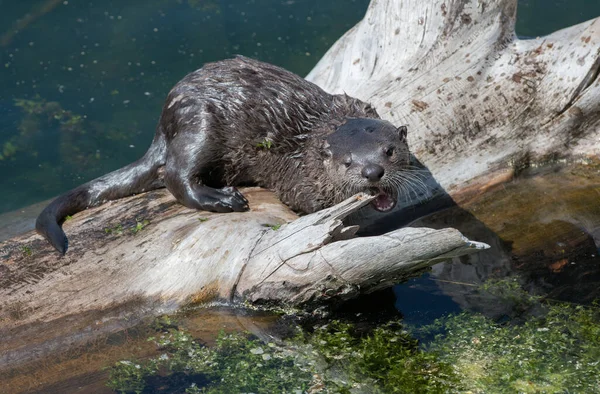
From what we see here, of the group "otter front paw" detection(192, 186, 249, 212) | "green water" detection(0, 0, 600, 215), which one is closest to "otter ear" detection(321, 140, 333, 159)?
"otter front paw" detection(192, 186, 249, 212)

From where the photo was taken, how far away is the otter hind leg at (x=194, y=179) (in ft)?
13.7

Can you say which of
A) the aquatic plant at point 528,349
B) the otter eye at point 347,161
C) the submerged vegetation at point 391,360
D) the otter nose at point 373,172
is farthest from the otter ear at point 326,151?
the aquatic plant at point 528,349

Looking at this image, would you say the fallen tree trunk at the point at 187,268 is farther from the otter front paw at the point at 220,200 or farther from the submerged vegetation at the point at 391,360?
the submerged vegetation at the point at 391,360

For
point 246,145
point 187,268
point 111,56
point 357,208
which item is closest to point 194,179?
point 246,145

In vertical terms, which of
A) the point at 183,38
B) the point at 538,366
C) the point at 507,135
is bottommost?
the point at 538,366

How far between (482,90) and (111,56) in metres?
4.30

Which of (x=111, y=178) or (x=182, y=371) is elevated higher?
(x=111, y=178)

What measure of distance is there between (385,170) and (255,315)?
3.30 feet

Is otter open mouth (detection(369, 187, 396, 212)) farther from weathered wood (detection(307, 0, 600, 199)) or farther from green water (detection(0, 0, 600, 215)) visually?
green water (detection(0, 0, 600, 215))

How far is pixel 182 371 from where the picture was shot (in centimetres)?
335

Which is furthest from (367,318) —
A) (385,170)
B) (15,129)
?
(15,129)

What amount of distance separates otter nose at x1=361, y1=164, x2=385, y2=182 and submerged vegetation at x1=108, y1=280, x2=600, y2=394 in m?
0.74

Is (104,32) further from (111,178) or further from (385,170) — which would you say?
(385,170)

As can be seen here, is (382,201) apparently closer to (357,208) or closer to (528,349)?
(357,208)
